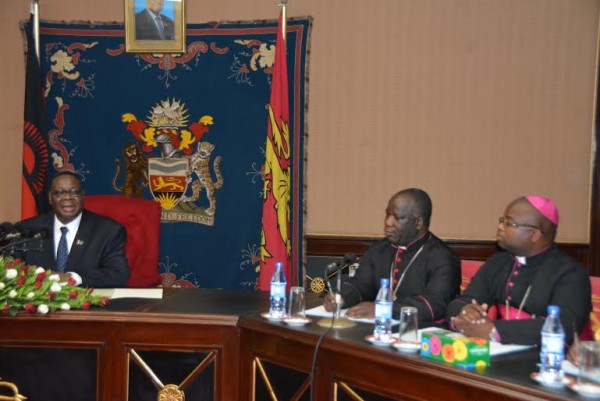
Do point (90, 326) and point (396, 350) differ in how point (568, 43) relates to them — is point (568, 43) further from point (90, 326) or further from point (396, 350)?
point (90, 326)

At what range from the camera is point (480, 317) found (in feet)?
8.14

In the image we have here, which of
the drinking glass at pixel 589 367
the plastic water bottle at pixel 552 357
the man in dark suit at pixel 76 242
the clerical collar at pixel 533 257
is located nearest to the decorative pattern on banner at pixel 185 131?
the man in dark suit at pixel 76 242

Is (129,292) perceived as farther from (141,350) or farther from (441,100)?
(441,100)

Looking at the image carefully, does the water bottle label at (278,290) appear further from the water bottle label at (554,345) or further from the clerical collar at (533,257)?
the water bottle label at (554,345)

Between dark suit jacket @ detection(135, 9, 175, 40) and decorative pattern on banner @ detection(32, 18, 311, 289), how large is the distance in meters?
0.22

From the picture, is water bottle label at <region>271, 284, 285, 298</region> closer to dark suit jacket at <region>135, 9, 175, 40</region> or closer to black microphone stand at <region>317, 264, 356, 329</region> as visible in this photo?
black microphone stand at <region>317, 264, 356, 329</region>

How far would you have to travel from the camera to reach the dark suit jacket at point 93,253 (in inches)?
145

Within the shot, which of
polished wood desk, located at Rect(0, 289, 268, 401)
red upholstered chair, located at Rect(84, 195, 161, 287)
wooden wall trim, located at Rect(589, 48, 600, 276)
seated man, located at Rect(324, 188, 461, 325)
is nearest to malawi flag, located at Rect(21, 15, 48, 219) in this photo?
red upholstered chair, located at Rect(84, 195, 161, 287)

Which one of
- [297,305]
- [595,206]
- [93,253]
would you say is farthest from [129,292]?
[595,206]

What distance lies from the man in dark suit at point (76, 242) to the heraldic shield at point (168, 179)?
5.46 feet

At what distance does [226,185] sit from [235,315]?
261 cm

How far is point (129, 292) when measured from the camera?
11.2ft

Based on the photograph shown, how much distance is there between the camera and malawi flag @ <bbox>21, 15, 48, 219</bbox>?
4.96 metres

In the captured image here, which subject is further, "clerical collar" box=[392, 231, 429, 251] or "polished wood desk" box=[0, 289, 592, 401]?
"clerical collar" box=[392, 231, 429, 251]
